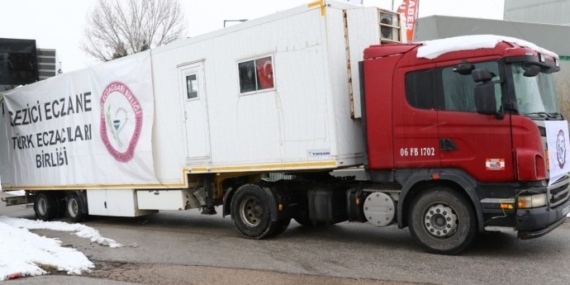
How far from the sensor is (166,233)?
10500mm

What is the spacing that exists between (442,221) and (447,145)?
3.35 ft

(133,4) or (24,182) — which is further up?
(133,4)

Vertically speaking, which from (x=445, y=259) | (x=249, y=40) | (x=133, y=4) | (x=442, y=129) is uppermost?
(x=133, y=4)

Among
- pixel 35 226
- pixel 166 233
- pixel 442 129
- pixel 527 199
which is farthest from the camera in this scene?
pixel 35 226

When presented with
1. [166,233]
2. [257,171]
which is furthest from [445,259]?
[166,233]

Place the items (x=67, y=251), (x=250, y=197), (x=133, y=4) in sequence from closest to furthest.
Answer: (x=67, y=251) < (x=250, y=197) < (x=133, y=4)

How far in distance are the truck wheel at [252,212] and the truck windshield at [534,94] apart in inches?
162

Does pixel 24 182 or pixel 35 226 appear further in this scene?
pixel 24 182

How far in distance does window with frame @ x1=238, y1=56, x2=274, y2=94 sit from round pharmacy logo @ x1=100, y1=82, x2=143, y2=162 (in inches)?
116

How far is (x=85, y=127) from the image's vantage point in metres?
12.3

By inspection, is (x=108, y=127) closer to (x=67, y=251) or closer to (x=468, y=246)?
(x=67, y=251)

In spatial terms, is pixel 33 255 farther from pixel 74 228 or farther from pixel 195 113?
pixel 74 228

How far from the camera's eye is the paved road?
21.0 feet

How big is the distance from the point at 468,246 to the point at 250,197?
3.60m
